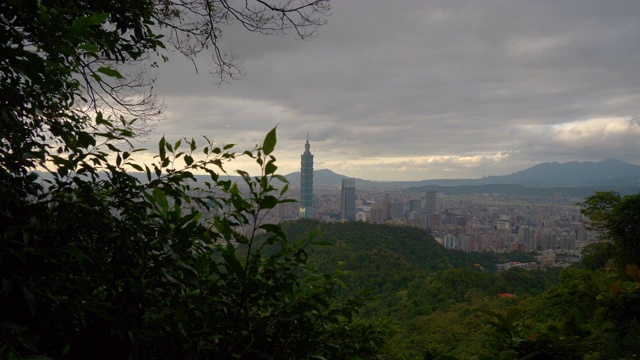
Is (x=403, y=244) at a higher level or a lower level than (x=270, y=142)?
lower

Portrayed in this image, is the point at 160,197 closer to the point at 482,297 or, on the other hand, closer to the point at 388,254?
the point at 482,297

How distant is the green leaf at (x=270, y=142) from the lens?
994 mm

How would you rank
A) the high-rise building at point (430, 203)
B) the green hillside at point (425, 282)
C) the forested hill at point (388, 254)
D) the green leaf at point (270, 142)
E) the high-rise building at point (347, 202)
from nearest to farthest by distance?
the green leaf at point (270, 142)
the green hillside at point (425, 282)
the forested hill at point (388, 254)
the high-rise building at point (347, 202)
the high-rise building at point (430, 203)

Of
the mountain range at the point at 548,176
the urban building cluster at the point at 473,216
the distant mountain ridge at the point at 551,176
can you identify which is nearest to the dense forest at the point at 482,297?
the urban building cluster at the point at 473,216

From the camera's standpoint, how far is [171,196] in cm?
156

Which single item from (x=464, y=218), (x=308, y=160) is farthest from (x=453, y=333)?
(x=464, y=218)

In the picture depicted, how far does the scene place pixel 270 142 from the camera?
39.3 inches

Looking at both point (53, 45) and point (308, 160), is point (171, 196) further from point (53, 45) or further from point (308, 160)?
point (308, 160)

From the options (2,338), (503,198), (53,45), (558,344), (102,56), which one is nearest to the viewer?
(2,338)

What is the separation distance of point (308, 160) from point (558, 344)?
1015 inches

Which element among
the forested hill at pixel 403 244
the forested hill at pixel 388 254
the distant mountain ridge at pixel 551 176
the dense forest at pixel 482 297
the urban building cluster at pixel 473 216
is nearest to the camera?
the dense forest at pixel 482 297

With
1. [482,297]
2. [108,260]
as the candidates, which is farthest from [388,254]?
[108,260]

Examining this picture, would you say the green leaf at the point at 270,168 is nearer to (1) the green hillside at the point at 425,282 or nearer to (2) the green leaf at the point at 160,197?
(2) the green leaf at the point at 160,197

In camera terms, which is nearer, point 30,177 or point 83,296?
point 83,296
